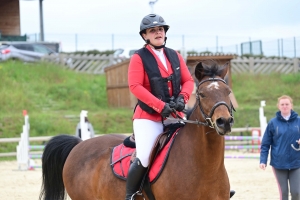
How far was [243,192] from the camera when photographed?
10.9 metres

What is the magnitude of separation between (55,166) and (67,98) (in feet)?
59.3

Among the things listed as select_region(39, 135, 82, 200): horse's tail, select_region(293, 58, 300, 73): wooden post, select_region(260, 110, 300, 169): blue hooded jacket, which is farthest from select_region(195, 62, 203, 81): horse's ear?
select_region(293, 58, 300, 73): wooden post

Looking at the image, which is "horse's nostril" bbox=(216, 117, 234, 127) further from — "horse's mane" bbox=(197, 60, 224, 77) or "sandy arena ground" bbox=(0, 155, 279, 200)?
"sandy arena ground" bbox=(0, 155, 279, 200)

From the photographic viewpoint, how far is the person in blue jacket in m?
7.44

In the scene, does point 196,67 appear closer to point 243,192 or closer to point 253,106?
point 243,192

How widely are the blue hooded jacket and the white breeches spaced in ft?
7.68

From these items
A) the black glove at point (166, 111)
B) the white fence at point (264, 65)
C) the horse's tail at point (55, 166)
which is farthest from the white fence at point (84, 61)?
the black glove at point (166, 111)

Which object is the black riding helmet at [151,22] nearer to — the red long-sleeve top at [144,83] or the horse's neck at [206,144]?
the red long-sleeve top at [144,83]

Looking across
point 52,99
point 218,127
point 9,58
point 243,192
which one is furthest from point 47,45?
point 218,127

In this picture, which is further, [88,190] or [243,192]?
[243,192]

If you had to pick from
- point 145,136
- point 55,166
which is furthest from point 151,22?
point 55,166

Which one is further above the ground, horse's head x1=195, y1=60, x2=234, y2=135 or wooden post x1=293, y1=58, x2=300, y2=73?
wooden post x1=293, y1=58, x2=300, y2=73

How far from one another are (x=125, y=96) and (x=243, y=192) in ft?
46.6

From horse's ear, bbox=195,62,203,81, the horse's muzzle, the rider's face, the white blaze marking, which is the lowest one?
the horse's muzzle
